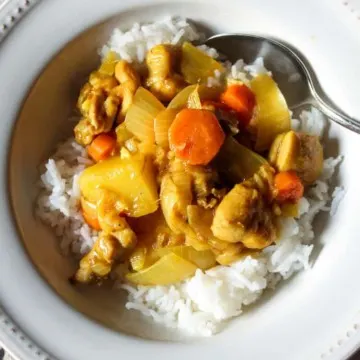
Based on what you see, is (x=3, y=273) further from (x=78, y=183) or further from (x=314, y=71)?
(x=314, y=71)

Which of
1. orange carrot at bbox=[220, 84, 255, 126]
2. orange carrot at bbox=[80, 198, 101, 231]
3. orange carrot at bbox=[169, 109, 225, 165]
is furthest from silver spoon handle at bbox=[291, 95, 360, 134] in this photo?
orange carrot at bbox=[80, 198, 101, 231]

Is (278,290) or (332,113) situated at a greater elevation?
(332,113)

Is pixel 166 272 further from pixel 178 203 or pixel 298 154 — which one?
pixel 298 154

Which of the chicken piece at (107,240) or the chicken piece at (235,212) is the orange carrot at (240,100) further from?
the chicken piece at (107,240)

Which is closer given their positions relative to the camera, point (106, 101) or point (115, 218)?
point (115, 218)

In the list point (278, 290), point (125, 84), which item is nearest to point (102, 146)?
point (125, 84)

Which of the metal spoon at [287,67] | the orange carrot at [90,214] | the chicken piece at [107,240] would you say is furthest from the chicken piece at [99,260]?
the metal spoon at [287,67]

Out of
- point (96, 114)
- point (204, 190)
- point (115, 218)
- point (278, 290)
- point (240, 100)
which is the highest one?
point (240, 100)
